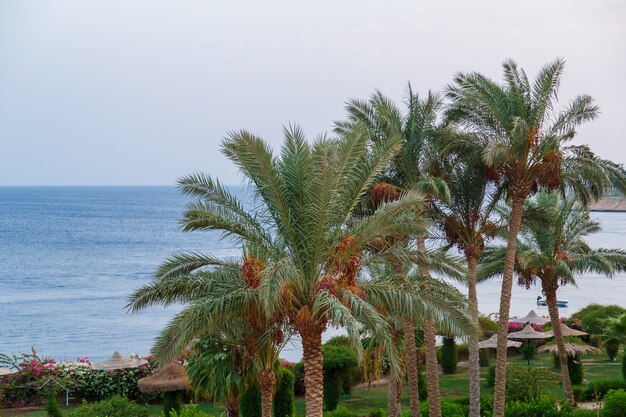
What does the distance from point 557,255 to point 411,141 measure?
8.04m

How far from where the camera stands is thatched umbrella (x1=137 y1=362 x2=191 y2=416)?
78.2 ft

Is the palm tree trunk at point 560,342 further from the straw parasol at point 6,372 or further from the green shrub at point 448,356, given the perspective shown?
the straw parasol at point 6,372

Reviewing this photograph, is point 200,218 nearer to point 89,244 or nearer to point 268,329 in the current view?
point 268,329

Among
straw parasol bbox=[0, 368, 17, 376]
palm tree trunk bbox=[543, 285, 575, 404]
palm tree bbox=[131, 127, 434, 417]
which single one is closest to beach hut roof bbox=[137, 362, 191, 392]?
straw parasol bbox=[0, 368, 17, 376]

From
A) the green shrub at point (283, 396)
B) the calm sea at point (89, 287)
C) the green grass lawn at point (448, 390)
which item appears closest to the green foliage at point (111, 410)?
the green grass lawn at point (448, 390)

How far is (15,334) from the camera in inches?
2223

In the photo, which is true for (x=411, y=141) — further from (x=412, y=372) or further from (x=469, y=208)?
(x=412, y=372)

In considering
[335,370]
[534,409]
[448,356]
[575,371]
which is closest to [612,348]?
[575,371]

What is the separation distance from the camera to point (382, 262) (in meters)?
17.1

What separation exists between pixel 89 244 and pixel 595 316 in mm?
98944

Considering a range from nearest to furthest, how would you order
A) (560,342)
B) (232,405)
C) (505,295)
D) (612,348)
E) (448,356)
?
(232,405) → (505,295) → (560,342) → (448,356) → (612,348)

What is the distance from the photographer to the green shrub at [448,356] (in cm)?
3272

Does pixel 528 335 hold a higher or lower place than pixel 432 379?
higher

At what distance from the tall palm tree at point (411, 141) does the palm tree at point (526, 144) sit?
121 centimetres
